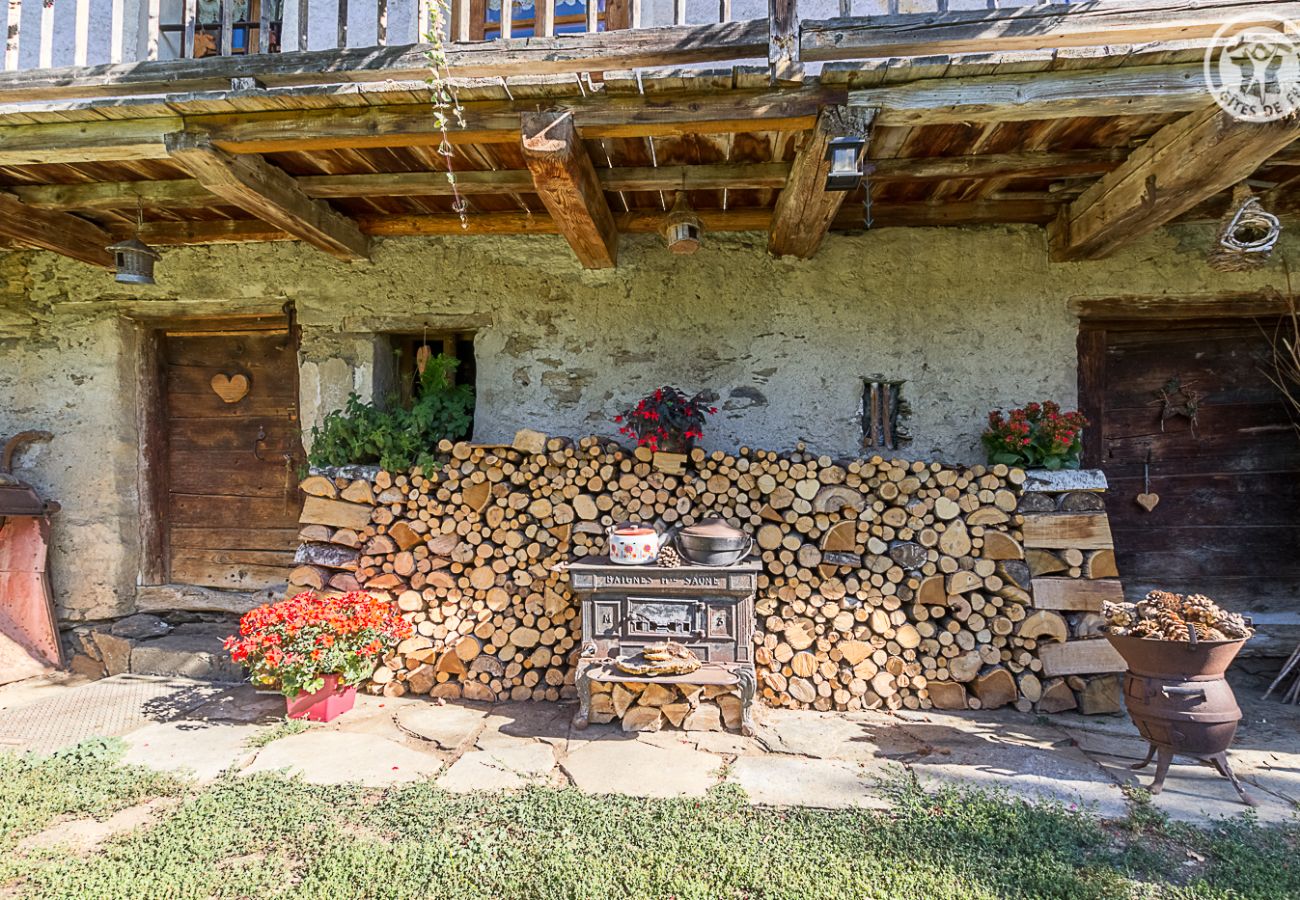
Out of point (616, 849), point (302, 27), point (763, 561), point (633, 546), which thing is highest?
point (302, 27)

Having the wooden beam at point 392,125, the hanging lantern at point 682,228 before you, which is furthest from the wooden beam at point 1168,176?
the hanging lantern at point 682,228

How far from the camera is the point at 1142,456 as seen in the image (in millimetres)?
4406

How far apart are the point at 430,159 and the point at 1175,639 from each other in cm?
410

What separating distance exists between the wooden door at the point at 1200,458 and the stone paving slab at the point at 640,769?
3223 millimetres

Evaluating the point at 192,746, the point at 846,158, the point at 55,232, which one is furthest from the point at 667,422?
the point at 55,232

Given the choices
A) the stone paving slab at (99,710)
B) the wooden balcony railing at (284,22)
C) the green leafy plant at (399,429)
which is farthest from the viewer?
the wooden balcony railing at (284,22)

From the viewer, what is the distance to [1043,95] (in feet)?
9.15

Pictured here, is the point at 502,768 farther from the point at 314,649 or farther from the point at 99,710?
the point at 99,710

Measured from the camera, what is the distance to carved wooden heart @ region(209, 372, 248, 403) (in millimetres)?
4914

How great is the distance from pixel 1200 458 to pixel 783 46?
12.6 feet

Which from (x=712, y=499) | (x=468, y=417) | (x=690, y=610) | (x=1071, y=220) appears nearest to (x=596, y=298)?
(x=468, y=417)

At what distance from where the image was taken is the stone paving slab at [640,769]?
281 centimetres

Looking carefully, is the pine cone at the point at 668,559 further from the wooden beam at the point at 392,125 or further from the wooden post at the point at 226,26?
the wooden post at the point at 226,26

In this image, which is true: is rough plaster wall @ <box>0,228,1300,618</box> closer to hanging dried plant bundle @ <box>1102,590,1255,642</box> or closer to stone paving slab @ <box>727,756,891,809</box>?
hanging dried plant bundle @ <box>1102,590,1255,642</box>
